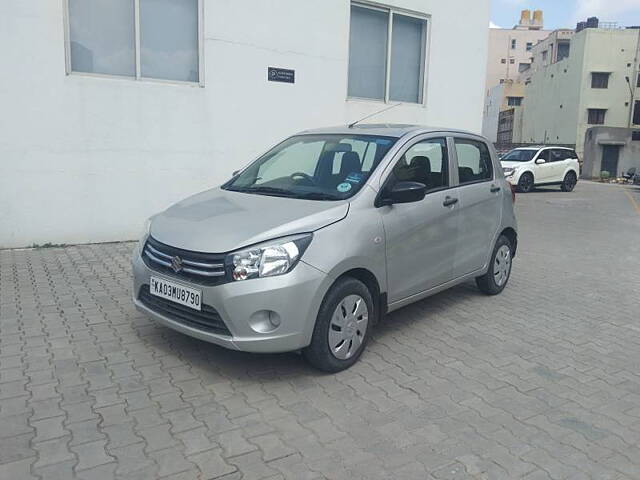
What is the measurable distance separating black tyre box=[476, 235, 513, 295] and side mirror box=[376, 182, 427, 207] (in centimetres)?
199

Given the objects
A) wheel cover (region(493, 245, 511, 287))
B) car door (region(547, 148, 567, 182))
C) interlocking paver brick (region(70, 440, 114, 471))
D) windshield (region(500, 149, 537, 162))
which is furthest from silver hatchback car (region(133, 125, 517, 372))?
car door (region(547, 148, 567, 182))

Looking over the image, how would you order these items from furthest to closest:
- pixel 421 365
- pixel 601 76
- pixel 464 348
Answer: pixel 601 76
pixel 464 348
pixel 421 365

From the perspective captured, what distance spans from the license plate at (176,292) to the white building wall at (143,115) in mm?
4317

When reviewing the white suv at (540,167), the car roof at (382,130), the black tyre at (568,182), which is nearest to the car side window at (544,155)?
the white suv at (540,167)

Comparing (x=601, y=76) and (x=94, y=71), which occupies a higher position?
(x=601, y=76)

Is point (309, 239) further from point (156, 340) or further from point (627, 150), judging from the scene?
point (627, 150)

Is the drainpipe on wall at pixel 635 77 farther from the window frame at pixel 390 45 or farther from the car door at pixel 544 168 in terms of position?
the window frame at pixel 390 45

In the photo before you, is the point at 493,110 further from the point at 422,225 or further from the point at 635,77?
the point at 422,225

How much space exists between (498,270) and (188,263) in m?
3.71

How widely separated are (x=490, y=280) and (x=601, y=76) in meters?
46.3

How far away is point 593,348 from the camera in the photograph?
4.75 metres

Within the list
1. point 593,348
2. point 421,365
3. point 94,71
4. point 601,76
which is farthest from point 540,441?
point 601,76

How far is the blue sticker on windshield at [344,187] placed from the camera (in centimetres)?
430

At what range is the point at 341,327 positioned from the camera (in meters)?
3.97
